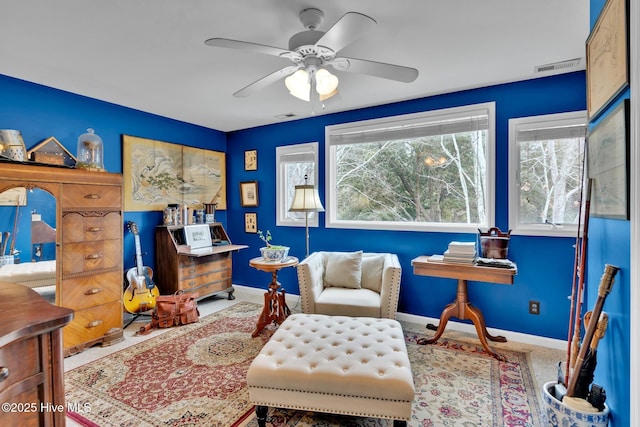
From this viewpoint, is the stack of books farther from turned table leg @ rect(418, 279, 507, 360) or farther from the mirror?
the mirror

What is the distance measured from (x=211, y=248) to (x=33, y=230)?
1783 mm

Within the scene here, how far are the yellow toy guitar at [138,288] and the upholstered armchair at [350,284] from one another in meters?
1.85

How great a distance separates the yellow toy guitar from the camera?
3.45m

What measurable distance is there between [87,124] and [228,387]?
119 inches

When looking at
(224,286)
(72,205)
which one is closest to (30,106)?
(72,205)

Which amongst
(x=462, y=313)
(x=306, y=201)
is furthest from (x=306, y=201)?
(x=462, y=313)

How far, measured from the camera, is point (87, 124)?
3.32m

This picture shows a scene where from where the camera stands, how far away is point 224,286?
14.1ft

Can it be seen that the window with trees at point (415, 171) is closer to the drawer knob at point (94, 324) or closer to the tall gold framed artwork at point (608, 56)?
the tall gold framed artwork at point (608, 56)

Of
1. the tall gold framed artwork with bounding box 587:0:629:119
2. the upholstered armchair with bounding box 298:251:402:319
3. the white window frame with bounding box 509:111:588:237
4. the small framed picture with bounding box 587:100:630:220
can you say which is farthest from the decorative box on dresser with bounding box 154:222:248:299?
the tall gold framed artwork with bounding box 587:0:629:119

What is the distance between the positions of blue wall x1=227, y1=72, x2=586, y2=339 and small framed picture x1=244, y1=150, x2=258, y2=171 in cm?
15

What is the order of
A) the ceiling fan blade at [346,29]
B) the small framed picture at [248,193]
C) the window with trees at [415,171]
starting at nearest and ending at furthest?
the ceiling fan blade at [346,29] < the window with trees at [415,171] < the small framed picture at [248,193]

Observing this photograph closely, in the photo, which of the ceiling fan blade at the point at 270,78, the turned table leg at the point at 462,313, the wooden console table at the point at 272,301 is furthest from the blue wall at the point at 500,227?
the ceiling fan blade at the point at 270,78

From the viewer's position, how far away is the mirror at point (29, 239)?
2.45 meters
